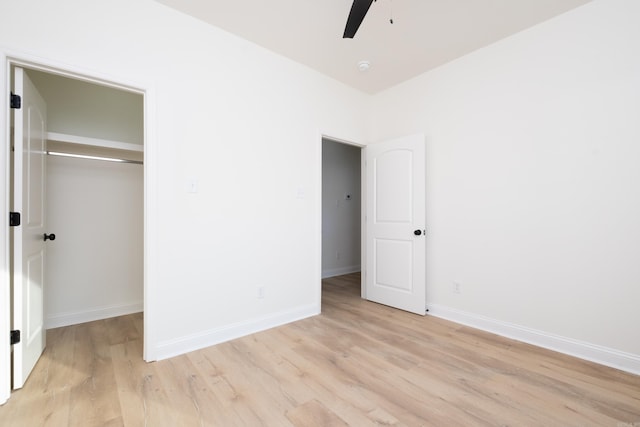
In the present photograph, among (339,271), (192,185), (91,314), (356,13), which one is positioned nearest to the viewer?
(356,13)

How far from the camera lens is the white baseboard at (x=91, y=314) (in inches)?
107

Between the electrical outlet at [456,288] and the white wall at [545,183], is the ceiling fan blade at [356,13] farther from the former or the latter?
the electrical outlet at [456,288]

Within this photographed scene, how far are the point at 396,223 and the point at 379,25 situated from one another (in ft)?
6.66

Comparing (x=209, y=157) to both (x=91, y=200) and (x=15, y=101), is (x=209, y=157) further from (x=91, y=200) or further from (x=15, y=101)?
(x=91, y=200)

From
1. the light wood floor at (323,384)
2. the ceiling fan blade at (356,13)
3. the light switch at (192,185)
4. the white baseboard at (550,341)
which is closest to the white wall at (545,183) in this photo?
the white baseboard at (550,341)

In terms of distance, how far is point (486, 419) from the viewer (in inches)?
59.7

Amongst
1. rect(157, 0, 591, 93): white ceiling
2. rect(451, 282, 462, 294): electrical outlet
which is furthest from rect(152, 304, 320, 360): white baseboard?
rect(157, 0, 591, 93): white ceiling

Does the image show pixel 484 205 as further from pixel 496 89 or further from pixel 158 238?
pixel 158 238

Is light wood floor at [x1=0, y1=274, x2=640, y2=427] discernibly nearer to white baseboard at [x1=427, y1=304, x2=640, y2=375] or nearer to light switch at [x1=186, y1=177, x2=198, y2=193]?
white baseboard at [x1=427, y1=304, x2=640, y2=375]

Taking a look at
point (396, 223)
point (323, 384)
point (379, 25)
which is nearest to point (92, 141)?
point (379, 25)

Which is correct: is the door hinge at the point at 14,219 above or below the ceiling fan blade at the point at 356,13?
below

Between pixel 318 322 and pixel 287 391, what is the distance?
1.18m

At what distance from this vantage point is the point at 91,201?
9.53 feet

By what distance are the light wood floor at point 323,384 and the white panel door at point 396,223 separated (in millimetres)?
729
